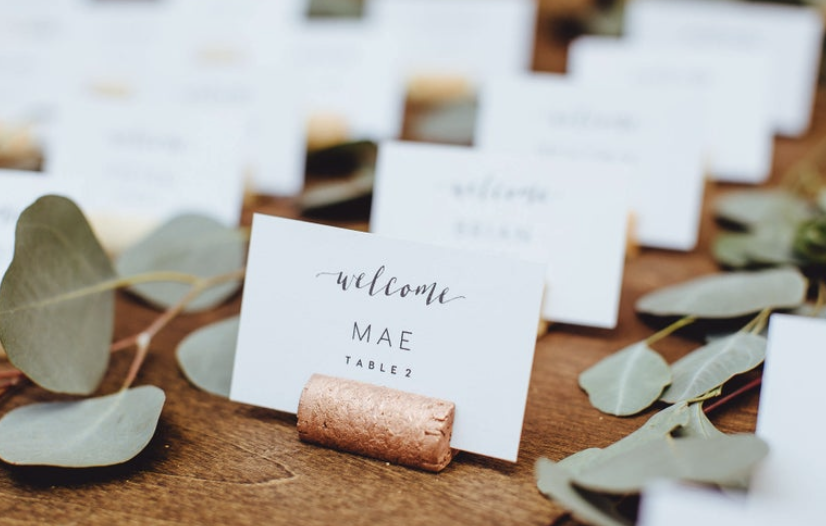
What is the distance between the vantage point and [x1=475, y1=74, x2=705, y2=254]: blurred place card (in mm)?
712

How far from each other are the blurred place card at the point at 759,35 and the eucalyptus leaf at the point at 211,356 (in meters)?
0.74

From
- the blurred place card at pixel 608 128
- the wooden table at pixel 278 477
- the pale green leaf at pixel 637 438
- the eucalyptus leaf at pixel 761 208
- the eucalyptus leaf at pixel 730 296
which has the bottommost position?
the wooden table at pixel 278 477

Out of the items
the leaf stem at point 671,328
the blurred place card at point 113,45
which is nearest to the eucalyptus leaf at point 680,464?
the leaf stem at point 671,328

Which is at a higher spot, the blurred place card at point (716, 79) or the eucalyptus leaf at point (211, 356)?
the blurred place card at point (716, 79)

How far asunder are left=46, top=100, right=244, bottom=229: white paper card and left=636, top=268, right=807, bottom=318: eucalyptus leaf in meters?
0.40

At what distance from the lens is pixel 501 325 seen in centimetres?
44

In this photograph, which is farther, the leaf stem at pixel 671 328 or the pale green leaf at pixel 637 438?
the leaf stem at pixel 671 328

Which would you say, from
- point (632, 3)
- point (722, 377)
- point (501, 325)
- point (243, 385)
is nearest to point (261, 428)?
point (243, 385)

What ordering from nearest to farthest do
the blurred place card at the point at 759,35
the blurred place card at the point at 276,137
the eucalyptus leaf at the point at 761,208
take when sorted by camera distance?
1. the eucalyptus leaf at the point at 761,208
2. the blurred place card at the point at 276,137
3. the blurred place card at the point at 759,35

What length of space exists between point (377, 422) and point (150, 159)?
436 mm

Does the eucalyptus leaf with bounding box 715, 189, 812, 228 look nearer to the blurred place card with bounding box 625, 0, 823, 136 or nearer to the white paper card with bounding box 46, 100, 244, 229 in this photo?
the blurred place card with bounding box 625, 0, 823, 136

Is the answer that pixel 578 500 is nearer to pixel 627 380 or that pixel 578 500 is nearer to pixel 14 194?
pixel 627 380

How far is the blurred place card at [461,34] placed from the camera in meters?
1.06

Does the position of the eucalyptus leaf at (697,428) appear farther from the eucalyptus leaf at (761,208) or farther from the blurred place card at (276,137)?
the blurred place card at (276,137)
